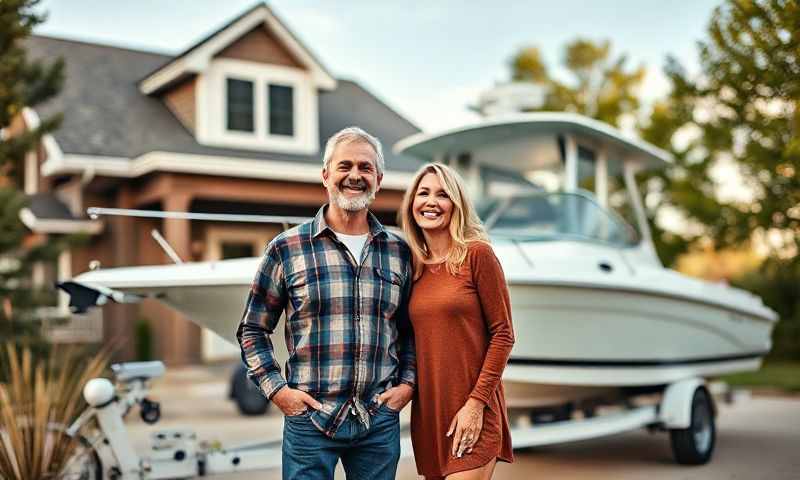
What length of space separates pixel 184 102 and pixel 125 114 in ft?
3.40

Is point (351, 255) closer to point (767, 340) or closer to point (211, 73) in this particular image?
point (767, 340)

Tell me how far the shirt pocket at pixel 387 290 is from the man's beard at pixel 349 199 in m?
0.25

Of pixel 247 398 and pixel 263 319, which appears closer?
pixel 263 319

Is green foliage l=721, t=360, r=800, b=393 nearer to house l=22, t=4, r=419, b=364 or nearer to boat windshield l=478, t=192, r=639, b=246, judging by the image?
boat windshield l=478, t=192, r=639, b=246

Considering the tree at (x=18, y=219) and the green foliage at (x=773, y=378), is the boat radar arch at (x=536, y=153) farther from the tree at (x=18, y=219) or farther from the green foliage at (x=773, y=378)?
the green foliage at (x=773, y=378)

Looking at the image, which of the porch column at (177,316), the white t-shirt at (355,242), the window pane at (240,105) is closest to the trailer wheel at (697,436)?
the white t-shirt at (355,242)

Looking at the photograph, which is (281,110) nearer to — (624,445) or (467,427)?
(624,445)

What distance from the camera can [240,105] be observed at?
1492cm

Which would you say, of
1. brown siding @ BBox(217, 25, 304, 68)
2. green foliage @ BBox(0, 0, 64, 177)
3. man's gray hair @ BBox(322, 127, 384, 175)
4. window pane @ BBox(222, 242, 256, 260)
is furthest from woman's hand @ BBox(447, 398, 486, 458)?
window pane @ BBox(222, 242, 256, 260)

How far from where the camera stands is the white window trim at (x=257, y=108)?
47.5 feet

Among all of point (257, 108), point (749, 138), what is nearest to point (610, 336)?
point (749, 138)

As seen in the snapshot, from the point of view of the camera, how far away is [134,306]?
15070 mm

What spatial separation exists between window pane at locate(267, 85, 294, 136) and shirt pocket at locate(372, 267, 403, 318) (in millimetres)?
12300

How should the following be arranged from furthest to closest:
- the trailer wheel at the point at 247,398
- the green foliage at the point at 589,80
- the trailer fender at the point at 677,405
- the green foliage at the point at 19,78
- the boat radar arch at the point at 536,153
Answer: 1. the green foliage at the point at 589,80
2. the trailer wheel at the point at 247,398
3. the green foliage at the point at 19,78
4. the boat radar arch at the point at 536,153
5. the trailer fender at the point at 677,405
